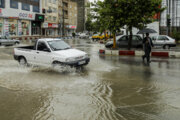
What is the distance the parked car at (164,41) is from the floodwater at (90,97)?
1333 cm

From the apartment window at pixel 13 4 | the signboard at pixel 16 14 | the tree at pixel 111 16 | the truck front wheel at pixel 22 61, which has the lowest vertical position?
the truck front wheel at pixel 22 61

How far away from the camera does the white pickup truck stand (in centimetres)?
912

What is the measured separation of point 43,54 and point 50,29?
182ft

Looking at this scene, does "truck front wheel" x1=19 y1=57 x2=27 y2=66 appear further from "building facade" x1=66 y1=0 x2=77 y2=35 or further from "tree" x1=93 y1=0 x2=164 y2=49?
"building facade" x1=66 y1=0 x2=77 y2=35

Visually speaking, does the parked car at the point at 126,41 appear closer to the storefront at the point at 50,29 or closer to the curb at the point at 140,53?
the curb at the point at 140,53

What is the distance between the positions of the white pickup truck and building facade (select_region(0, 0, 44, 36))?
35380mm

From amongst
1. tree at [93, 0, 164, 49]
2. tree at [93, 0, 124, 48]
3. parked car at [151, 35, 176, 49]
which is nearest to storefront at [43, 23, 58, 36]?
parked car at [151, 35, 176, 49]

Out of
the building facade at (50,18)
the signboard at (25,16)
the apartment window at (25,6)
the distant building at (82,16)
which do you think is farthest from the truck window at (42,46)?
the distant building at (82,16)

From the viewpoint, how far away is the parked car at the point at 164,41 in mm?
20641

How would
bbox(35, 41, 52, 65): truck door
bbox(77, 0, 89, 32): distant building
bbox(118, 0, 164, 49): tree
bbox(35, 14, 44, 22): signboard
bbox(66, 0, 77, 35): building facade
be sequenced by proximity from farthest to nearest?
bbox(77, 0, 89, 32): distant building → bbox(66, 0, 77, 35): building facade → bbox(35, 14, 44, 22): signboard → bbox(118, 0, 164, 49): tree → bbox(35, 41, 52, 65): truck door

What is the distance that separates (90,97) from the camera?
18.4 feet

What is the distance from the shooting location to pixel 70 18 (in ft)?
279

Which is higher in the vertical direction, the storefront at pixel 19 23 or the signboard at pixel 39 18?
the signboard at pixel 39 18

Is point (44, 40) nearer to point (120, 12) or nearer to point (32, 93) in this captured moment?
point (32, 93)
